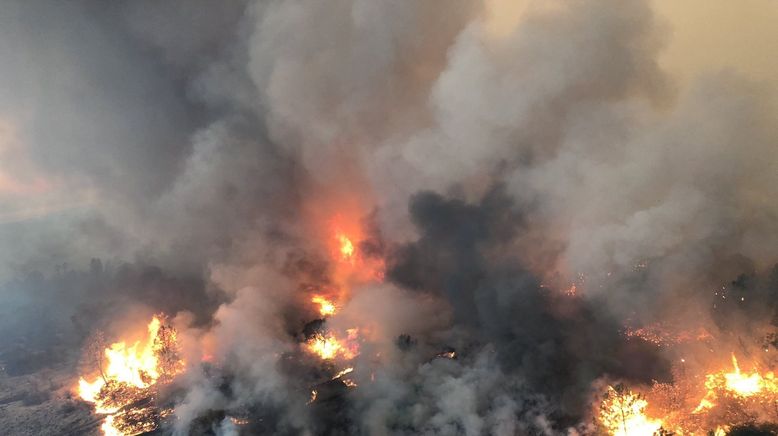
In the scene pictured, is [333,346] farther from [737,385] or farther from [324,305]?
[737,385]

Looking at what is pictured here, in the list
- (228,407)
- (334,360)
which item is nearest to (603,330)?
(334,360)

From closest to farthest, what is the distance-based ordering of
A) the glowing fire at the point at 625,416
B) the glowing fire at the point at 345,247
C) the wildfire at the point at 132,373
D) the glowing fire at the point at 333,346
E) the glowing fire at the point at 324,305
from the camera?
the glowing fire at the point at 625,416 → the wildfire at the point at 132,373 → the glowing fire at the point at 333,346 → the glowing fire at the point at 324,305 → the glowing fire at the point at 345,247

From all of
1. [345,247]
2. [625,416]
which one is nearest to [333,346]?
[345,247]

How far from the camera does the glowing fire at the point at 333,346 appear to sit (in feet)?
183

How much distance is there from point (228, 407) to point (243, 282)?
24312 millimetres

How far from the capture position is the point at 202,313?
67.5 m

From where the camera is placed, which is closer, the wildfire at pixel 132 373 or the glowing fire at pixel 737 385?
the glowing fire at pixel 737 385

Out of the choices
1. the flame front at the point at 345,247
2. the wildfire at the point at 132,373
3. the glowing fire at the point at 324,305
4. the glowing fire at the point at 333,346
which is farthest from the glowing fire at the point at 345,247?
the wildfire at the point at 132,373

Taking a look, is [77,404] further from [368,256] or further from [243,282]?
[368,256]

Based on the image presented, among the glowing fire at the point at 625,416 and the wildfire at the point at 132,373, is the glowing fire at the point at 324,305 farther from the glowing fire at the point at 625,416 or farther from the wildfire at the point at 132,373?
the glowing fire at the point at 625,416

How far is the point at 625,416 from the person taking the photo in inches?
1521

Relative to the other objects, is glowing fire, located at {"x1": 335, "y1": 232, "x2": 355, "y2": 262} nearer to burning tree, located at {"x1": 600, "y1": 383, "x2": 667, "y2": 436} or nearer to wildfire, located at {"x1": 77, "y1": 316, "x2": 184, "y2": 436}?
wildfire, located at {"x1": 77, "y1": 316, "x2": 184, "y2": 436}

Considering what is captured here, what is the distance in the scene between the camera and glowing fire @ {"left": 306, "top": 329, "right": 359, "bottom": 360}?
5585 cm

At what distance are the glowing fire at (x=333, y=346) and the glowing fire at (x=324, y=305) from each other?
21.8ft
